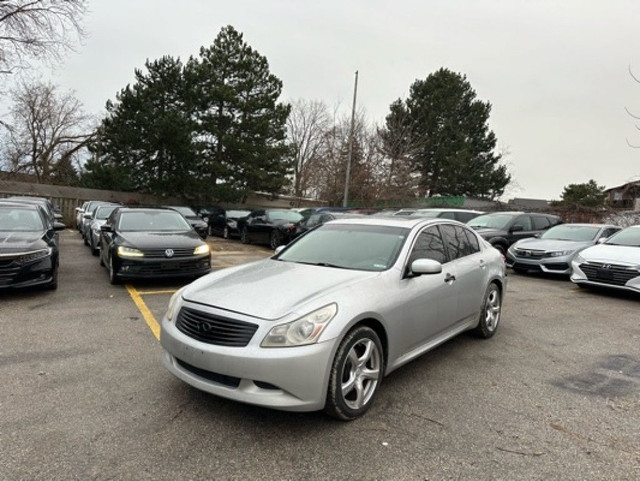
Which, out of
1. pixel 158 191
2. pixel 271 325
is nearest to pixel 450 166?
pixel 158 191

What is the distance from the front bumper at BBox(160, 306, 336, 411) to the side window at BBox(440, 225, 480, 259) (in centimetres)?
235

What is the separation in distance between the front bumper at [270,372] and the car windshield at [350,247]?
1.19m

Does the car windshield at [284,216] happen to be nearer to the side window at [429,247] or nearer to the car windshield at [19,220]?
the car windshield at [19,220]

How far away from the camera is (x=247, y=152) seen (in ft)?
89.8

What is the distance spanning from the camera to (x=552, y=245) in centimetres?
1034

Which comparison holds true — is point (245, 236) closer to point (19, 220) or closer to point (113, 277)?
point (113, 277)

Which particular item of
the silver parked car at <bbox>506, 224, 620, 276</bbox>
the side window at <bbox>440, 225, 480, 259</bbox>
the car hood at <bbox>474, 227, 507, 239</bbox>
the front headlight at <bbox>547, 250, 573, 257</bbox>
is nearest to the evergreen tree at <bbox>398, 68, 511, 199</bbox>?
the car hood at <bbox>474, 227, 507, 239</bbox>

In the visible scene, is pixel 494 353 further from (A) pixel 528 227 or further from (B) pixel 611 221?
(B) pixel 611 221

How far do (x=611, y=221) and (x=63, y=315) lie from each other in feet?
69.8

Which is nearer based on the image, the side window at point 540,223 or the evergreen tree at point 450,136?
the side window at point 540,223

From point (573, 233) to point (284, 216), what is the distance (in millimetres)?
9344

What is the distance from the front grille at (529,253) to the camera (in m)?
10.2

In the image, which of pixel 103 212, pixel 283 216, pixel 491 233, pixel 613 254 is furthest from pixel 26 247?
pixel 491 233

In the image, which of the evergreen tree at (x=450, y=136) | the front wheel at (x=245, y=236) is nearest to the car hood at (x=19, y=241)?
the front wheel at (x=245, y=236)
